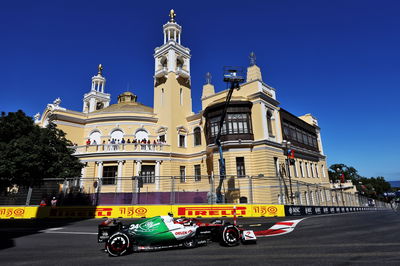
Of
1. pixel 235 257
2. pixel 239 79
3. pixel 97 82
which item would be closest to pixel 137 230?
pixel 235 257

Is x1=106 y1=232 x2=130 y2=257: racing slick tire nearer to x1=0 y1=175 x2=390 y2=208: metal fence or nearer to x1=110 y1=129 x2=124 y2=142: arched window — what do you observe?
x1=0 y1=175 x2=390 y2=208: metal fence

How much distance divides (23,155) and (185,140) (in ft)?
61.3

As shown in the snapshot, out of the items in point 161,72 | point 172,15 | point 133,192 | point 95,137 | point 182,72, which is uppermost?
point 172,15

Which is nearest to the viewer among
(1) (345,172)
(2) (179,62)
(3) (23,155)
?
(3) (23,155)

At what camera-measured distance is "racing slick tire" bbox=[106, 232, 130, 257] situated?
6348 mm

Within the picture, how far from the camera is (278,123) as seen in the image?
27828mm

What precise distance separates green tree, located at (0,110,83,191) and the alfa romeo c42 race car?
13.2m

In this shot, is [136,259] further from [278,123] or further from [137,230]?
[278,123]

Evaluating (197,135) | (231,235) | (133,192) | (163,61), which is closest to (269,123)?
(197,135)

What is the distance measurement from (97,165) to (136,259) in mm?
22941

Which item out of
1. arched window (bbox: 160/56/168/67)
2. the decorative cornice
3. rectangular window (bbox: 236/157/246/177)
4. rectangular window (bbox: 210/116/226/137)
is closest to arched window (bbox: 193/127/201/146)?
rectangular window (bbox: 210/116/226/137)

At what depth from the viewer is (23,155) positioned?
16.2 metres

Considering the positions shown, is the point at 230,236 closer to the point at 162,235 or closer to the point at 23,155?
the point at 162,235

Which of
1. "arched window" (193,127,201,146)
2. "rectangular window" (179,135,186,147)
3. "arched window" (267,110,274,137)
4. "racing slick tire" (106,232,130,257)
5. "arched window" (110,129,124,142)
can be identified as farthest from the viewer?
"arched window" (110,129,124,142)
